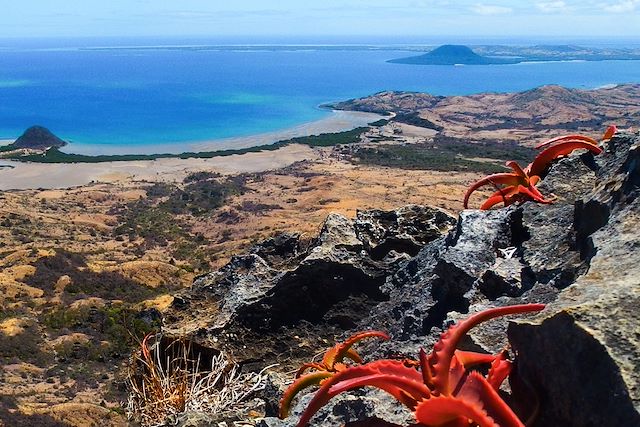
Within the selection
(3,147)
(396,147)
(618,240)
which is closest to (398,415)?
(618,240)

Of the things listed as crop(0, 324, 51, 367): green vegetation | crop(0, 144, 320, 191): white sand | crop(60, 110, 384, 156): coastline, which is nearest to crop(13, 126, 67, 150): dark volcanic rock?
crop(60, 110, 384, 156): coastline

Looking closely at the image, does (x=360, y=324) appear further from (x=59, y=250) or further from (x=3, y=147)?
(x=3, y=147)

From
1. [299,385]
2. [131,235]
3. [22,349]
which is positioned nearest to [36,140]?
[131,235]

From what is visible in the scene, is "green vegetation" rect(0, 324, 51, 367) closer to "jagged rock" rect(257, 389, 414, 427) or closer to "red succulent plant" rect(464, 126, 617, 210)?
"red succulent plant" rect(464, 126, 617, 210)

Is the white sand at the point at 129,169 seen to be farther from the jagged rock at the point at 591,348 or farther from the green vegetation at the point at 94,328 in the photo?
the jagged rock at the point at 591,348

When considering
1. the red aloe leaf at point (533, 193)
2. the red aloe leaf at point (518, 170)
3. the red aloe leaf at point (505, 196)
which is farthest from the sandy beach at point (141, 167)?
the red aloe leaf at point (533, 193)

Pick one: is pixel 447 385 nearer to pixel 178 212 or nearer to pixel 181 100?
pixel 178 212

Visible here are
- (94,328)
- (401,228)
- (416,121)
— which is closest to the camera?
(401,228)

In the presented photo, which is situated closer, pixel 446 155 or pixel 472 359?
pixel 472 359

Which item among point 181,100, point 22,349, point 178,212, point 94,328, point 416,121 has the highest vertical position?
point 181,100
